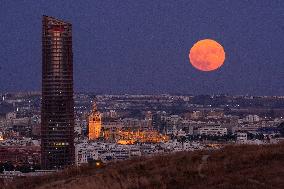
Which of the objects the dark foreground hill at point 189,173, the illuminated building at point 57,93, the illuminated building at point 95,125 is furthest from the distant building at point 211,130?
the dark foreground hill at point 189,173

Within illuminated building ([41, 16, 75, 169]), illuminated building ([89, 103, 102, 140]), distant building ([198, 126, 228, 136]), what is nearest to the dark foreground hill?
illuminated building ([41, 16, 75, 169])

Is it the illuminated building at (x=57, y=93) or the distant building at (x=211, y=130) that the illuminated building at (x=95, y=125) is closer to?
the distant building at (x=211, y=130)

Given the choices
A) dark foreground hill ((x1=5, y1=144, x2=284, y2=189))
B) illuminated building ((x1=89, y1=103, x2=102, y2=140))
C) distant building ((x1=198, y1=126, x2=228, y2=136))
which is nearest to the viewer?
dark foreground hill ((x1=5, y1=144, x2=284, y2=189))

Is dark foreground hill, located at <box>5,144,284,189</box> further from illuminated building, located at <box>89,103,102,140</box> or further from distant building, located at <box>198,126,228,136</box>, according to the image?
illuminated building, located at <box>89,103,102,140</box>

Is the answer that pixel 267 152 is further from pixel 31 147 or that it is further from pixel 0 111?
pixel 0 111

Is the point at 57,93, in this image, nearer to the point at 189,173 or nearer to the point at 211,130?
the point at 211,130

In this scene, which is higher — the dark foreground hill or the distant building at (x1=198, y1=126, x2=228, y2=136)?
the dark foreground hill
